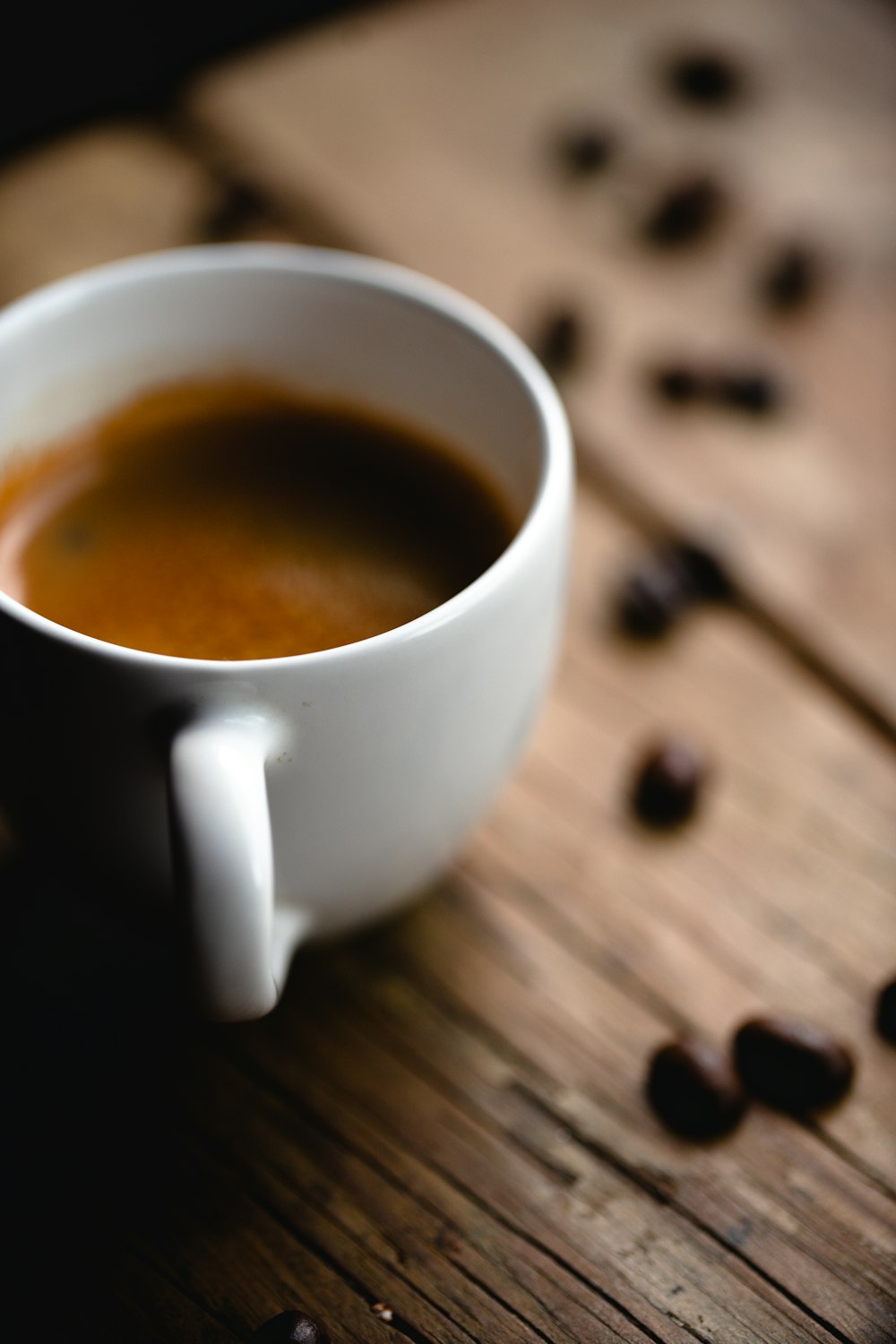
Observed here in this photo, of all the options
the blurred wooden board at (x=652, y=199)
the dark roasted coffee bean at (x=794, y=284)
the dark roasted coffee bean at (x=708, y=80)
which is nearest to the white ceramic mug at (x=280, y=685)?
the blurred wooden board at (x=652, y=199)

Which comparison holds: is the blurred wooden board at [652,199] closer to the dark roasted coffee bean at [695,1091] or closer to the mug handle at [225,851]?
the dark roasted coffee bean at [695,1091]

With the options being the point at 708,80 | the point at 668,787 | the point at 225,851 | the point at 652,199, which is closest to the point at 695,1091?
the point at 668,787

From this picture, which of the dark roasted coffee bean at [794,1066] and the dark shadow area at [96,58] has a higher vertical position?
the dark shadow area at [96,58]

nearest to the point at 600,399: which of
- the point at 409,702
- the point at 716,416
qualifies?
the point at 716,416

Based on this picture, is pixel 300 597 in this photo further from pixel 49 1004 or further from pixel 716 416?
pixel 716 416

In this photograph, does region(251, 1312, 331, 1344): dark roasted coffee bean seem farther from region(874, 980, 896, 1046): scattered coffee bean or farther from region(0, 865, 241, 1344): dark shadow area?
region(874, 980, 896, 1046): scattered coffee bean

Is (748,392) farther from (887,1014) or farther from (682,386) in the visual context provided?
(887,1014)
